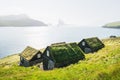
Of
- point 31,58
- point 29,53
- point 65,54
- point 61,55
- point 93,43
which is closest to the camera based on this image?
point 61,55

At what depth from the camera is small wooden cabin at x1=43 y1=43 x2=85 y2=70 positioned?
144ft

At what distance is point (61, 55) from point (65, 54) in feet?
3.68

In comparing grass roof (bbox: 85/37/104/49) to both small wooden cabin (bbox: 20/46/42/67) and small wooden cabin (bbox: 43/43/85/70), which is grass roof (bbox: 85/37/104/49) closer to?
small wooden cabin (bbox: 43/43/85/70)

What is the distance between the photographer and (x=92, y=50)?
203 ft

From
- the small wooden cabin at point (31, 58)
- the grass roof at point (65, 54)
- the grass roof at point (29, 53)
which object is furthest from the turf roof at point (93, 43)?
the grass roof at point (29, 53)

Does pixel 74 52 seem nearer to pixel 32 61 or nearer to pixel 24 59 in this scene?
pixel 32 61

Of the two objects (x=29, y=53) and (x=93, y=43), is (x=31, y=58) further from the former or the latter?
(x=93, y=43)

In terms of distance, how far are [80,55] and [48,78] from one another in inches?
1080

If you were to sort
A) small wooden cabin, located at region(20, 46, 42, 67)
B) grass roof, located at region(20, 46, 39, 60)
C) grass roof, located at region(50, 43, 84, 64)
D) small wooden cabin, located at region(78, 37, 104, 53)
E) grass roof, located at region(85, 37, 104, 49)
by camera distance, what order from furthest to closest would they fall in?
grass roof, located at region(85, 37, 104, 49)
small wooden cabin, located at region(78, 37, 104, 53)
grass roof, located at region(20, 46, 39, 60)
small wooden cabin, located at region(20, 46, 42, 67)
grass roof, located at region(50, 43, 84, 64)

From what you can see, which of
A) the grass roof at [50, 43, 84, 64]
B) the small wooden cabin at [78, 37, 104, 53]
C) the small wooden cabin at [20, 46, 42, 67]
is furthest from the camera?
the small wooden cabin at [78, 37, 104, 53]

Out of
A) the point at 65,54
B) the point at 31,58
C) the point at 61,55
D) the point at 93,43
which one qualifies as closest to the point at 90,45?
the point at 93,43

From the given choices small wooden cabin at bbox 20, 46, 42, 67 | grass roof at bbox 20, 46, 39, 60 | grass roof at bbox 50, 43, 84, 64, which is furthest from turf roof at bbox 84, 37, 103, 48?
grass roof at bbox 20, 46, 39, 60

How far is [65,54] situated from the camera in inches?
1769

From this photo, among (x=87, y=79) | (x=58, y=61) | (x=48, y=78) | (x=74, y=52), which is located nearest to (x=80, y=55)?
(x=74, y=52)
